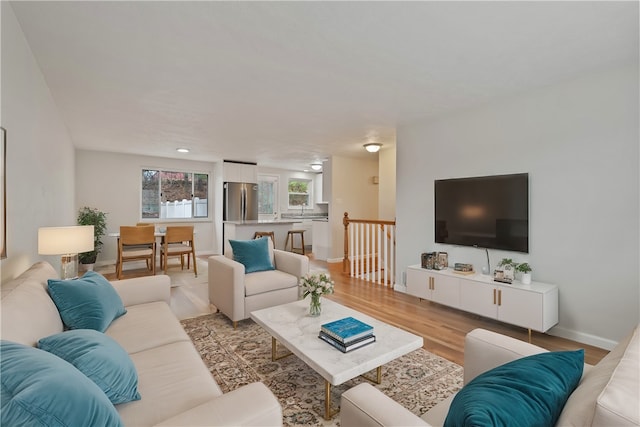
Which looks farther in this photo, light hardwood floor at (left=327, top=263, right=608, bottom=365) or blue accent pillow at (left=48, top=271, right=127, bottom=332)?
light hardwood floor at (left=327, top=263, right=608, bottom=365)

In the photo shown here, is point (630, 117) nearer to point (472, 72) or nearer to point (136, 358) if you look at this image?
point (472, 72)

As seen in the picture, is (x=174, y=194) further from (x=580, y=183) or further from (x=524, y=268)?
(x=580, y=183)

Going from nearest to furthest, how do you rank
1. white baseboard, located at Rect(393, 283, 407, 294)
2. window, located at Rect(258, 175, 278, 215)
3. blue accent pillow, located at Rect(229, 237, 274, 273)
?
blue accent pillow, located at Rect(229, 237, 274, 273) → white baseboard, located at Rect(393, 283, 407, 294) → window, located at Rect(258, 175, 278, 215)

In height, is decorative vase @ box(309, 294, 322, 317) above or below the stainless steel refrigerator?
below

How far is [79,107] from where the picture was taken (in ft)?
11.4

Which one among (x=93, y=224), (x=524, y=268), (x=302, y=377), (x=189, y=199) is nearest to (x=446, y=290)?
(x=524, y=268)

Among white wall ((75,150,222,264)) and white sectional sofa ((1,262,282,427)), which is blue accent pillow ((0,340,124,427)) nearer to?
white sectional sofa ((1,262,282,427))

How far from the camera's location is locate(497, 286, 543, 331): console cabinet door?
105 inches

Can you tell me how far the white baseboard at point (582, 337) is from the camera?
102 inches

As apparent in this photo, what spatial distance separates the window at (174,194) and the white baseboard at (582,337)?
7.10 meters

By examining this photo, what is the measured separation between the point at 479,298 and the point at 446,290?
0.36 meters

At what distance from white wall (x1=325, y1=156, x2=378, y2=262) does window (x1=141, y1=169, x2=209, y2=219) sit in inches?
133

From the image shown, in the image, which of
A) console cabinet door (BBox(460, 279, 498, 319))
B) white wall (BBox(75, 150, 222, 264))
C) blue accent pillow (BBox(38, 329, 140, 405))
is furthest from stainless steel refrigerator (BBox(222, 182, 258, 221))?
blue accent pillow (BBox(38, 329, 140, 405))

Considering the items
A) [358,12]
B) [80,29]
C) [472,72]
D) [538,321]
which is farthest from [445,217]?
[80,29]
